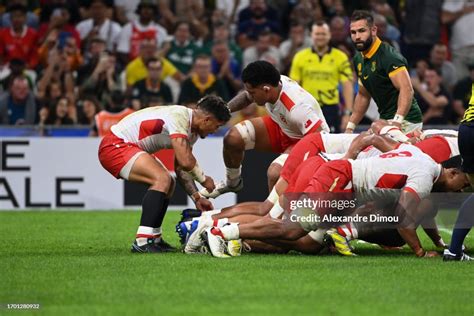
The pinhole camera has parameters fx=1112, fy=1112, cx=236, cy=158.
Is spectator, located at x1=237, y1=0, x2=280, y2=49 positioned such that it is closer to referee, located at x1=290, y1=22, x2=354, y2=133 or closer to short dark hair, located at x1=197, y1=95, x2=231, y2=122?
referee, located at x1=290, y1=22, x2=354, y2=133

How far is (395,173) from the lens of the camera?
9.88m

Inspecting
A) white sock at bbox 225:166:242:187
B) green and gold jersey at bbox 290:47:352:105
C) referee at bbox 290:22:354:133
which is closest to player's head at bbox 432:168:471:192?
white sock at bbox 225:166:242:187

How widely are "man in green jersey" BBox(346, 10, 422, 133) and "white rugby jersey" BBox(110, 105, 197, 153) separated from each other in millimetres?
2248

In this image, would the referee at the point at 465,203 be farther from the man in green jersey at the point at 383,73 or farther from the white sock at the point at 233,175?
the white sock at the point at 233,175

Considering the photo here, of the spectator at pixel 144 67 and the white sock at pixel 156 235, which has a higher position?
the spectator at pixel 144 67

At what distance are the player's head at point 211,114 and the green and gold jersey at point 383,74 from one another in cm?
215

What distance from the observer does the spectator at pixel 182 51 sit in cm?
1959

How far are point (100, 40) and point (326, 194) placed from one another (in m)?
10.4

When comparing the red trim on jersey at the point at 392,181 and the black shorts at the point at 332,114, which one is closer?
the red trim on jersey at the point at 392,181

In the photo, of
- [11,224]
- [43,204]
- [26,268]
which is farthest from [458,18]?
[26,268]

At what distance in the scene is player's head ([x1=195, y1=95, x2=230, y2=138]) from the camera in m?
10.5

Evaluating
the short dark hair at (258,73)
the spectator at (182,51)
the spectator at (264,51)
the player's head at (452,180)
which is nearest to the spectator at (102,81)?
the spectator at (182,51)

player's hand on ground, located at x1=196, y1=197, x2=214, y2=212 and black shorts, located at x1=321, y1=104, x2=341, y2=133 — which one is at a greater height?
black shorts, located at x1=321, y1=104, x2=341, y2=133

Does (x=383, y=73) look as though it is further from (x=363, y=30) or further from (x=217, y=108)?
(x=217, y=108)
